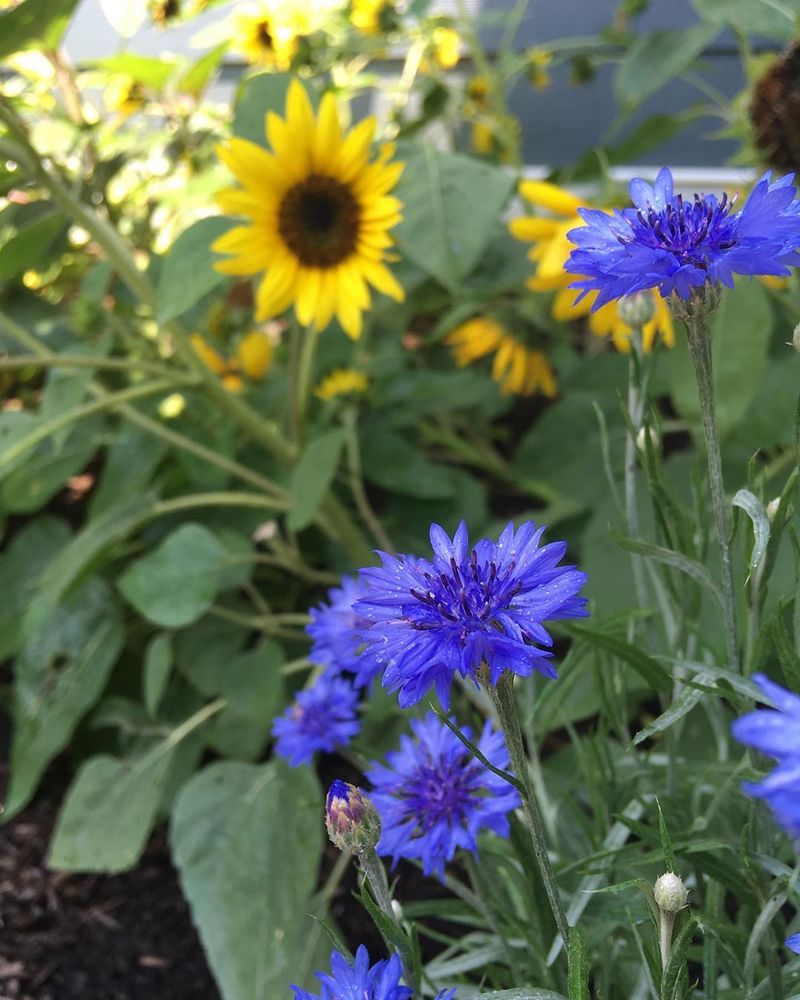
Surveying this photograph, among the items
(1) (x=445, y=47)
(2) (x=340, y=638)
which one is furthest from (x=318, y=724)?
(1) (x=445, y=47)

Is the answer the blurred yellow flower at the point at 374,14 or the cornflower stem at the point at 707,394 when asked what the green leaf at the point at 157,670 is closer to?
the cornflower stem at the point at 707,394

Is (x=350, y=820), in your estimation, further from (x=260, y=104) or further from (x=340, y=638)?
(x=260, y=104)

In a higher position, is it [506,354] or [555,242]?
[555,242]

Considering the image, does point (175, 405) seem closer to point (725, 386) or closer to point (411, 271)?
point (411, 271)

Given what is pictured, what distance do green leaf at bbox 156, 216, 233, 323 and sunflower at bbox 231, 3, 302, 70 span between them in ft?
1.48

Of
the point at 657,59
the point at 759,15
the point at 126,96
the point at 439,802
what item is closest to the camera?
the point at 439,802

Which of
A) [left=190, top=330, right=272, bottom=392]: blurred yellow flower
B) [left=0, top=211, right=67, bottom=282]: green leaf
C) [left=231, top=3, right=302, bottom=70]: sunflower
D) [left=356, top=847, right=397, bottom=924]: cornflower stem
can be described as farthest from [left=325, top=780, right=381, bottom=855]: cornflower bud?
[left=231, top=3, right=302, bottom=70]: sunflower

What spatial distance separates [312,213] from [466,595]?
497 millimetres

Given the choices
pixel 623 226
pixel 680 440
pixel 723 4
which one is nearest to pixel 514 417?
pixel 680 440

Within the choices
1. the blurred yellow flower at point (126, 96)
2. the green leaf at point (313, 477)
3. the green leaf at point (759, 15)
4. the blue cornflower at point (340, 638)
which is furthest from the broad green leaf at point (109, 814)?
the blurred yellow flower at point (126, 96)

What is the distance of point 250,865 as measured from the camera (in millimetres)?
695

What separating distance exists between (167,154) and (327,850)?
95cm

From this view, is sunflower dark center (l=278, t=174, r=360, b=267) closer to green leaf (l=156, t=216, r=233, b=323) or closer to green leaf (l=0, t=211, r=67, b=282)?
green leaf (l=156, t=216, r=233, b=323)

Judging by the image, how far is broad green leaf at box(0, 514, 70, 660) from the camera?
94 cm
